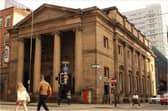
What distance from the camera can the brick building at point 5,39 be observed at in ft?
165

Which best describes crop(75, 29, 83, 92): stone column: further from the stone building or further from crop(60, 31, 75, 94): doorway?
crop(60, 31, 75, 94): doorway

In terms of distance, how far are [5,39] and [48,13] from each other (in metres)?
13.9

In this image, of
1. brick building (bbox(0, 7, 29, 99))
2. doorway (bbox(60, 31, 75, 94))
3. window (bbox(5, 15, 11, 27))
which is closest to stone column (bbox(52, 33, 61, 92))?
doorway (bbox(60, 31, 75, 94))

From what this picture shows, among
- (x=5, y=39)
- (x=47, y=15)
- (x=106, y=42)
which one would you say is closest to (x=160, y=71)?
(x=106, y=42)

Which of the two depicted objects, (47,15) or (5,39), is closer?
(47,15)

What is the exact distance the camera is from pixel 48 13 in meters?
43.9

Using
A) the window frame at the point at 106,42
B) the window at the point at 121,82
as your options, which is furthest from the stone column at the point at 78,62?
the window at the point at 121,82

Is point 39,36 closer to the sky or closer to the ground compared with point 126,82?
closer to the sky

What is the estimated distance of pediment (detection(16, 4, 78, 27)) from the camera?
41312 mm

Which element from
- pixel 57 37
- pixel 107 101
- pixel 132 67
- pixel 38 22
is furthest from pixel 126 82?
pixel 38 22

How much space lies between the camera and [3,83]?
165 ft

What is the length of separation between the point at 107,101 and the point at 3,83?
21440 mm

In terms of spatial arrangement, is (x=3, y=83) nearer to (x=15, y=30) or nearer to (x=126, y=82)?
(x=15, y=30)

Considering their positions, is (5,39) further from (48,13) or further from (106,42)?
(106,42)
